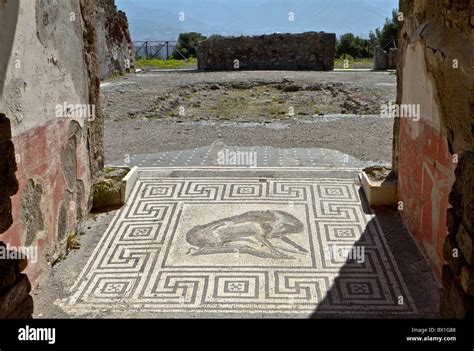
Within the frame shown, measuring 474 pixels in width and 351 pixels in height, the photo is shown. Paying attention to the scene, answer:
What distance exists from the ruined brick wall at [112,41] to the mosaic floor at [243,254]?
8.66 m

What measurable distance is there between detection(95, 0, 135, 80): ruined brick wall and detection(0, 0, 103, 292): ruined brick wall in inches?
332

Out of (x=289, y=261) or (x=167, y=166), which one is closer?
(x=289, y=261)

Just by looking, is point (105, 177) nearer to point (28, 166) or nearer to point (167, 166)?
point (167, 166)

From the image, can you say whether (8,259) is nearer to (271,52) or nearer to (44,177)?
(44,177)

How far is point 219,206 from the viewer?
14.1 ft

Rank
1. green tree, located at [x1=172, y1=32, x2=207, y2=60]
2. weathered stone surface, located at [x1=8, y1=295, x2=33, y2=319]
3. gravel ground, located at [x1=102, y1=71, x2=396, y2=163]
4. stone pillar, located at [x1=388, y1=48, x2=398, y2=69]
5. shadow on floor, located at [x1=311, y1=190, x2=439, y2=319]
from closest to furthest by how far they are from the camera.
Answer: weathered stone surface, located at [x1=8, y1=295, x2=33, y2=319] → shadow on floor, located at [x1=311, y1=190, x2=439, y2=319] → gravel ground, located at [x1=102, y1=71, x2=396, y2=163] → stone pillar, located at [x1=388, y1=48, x2=398, y2=69] → green tree, located at [x1=172, y1=32, x2=207, y2=60]

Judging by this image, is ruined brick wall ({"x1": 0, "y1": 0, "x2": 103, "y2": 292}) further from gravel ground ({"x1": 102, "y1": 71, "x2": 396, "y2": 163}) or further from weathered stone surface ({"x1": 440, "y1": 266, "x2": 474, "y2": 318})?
weathered stone surface ({"x1": 440, "y1": 266, "x2": 474, "y2": 318})

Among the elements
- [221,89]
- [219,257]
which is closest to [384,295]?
[219,257]

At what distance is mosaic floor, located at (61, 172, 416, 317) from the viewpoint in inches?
119

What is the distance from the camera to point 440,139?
3035 mm

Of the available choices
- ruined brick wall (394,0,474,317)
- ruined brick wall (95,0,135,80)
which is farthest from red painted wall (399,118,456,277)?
ruined brick wall (95,0,135,80)

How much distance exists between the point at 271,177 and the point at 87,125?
1.54m

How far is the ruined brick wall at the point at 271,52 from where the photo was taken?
14.6 metres
